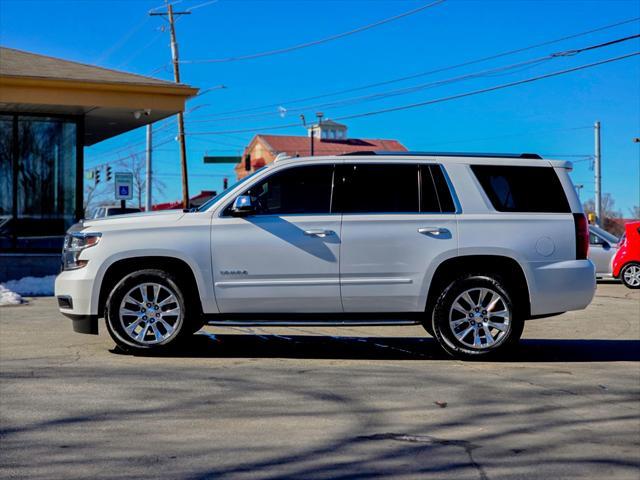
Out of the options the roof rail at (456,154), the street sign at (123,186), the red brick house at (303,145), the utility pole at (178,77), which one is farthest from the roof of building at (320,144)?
the roof rail at (456,154)

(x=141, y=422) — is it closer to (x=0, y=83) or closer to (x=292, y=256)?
(x=292, y=256)

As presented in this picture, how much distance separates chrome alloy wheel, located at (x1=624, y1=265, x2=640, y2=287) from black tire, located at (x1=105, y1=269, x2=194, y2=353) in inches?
585

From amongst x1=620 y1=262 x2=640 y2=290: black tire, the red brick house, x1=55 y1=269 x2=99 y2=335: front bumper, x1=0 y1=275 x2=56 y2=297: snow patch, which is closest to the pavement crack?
x1=55 y1=269 x2=99 y2=335: front bumper

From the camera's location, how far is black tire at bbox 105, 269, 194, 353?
8.35 m

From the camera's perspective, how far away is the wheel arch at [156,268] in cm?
847

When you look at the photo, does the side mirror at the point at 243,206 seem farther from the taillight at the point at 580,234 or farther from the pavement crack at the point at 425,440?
the pavement crack at the point at 425,440

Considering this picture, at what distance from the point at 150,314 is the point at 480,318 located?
326 cm

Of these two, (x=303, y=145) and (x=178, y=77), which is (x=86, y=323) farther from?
(x=303, y=145)

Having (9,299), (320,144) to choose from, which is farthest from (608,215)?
(9,299)

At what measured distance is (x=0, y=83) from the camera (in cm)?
1708

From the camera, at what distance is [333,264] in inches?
329

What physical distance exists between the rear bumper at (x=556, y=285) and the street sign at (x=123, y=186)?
19.6 meters

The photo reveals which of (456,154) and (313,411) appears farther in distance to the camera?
(456,154)

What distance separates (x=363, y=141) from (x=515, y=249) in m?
88.6
